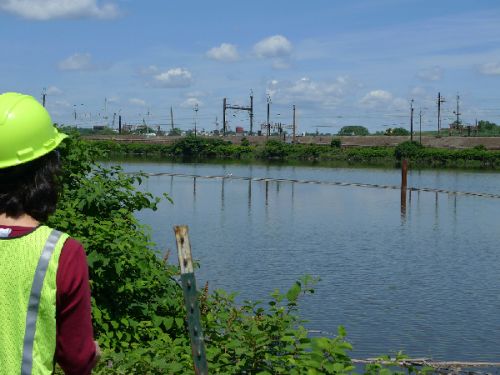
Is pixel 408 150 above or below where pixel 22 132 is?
below

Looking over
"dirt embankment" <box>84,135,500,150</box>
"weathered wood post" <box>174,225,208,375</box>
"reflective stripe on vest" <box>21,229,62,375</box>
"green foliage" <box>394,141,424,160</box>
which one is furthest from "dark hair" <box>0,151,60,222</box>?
"green foliage" <box>394,141,424,160</box>

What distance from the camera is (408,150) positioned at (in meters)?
99.5

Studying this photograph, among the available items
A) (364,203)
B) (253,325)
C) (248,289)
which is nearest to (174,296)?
(253,325)

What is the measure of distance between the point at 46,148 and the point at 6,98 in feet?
0.67

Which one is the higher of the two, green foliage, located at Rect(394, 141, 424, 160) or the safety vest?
the safety vest

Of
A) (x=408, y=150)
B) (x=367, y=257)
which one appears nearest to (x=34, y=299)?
(x=367, y=257)

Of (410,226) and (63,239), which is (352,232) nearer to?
(410,226)

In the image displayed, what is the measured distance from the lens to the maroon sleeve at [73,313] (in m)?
2.25

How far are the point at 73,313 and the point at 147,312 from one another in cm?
658

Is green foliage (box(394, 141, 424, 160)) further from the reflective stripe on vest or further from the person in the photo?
the reflective stripe on vest

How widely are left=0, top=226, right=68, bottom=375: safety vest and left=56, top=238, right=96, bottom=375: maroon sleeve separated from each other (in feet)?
0.07

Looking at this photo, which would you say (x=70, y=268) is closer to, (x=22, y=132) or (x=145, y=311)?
(x=22, y=132)

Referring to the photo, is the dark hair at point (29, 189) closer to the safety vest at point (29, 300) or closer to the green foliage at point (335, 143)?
the safety vest at point (29, 300)

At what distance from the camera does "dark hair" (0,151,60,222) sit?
236cm
